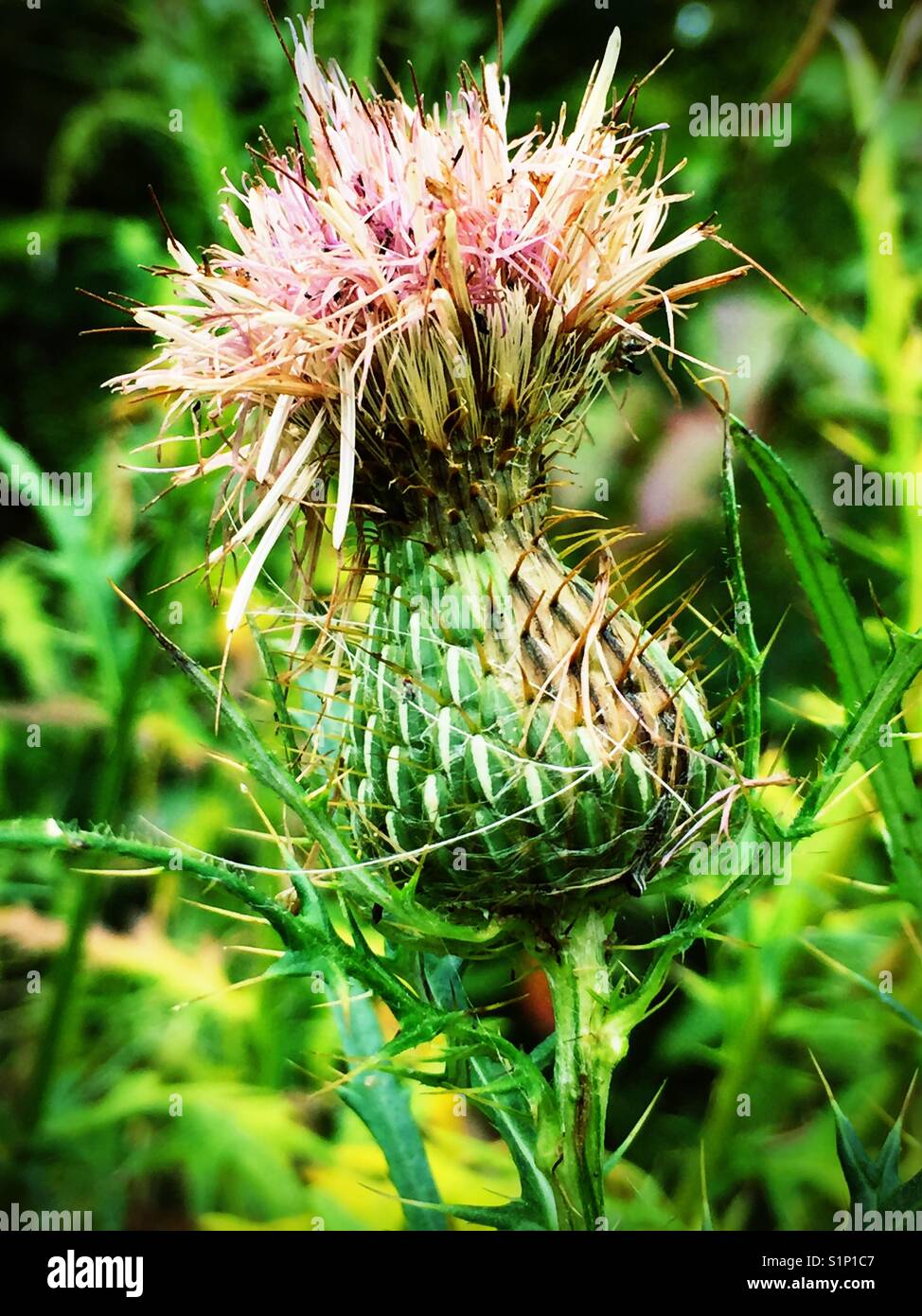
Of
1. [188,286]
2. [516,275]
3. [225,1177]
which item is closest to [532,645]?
[516,275]

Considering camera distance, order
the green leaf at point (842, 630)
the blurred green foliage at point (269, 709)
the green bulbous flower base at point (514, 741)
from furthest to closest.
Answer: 1. the blurred green foliage at point (269, 709)
2. the green leaf at point (842, 630)
3. the green bulbous flower base at point (514, 741)

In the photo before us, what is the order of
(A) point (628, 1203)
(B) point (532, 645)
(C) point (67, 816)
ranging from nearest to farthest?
(B) point (532, 645), (A) point (628, 1203), (C) point (67, 816)

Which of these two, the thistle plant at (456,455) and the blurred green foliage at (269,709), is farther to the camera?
the blurred green foliage at (269,709)

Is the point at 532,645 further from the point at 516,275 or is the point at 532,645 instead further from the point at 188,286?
the point at 188,286

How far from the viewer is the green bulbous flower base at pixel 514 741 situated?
1130 millimetres

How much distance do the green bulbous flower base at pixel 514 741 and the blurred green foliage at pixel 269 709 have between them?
19 cm

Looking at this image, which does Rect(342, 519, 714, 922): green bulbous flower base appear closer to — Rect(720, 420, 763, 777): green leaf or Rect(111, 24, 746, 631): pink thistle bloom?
Rect(720, 420, 763, 777): green leaf

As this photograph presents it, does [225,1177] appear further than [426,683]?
Yes

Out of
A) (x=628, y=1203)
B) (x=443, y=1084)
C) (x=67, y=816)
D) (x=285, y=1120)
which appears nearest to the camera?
(x=443, y=1084)

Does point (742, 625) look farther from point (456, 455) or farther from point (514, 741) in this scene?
point (456, 455)

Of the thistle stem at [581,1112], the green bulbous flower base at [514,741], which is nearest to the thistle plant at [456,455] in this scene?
the green bulbous flower base at [514,741]

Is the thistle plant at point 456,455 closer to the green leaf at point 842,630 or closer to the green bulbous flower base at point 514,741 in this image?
the green bulbous flower base at point 514,741

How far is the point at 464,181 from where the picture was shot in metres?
1.22

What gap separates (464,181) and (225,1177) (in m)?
2.04
